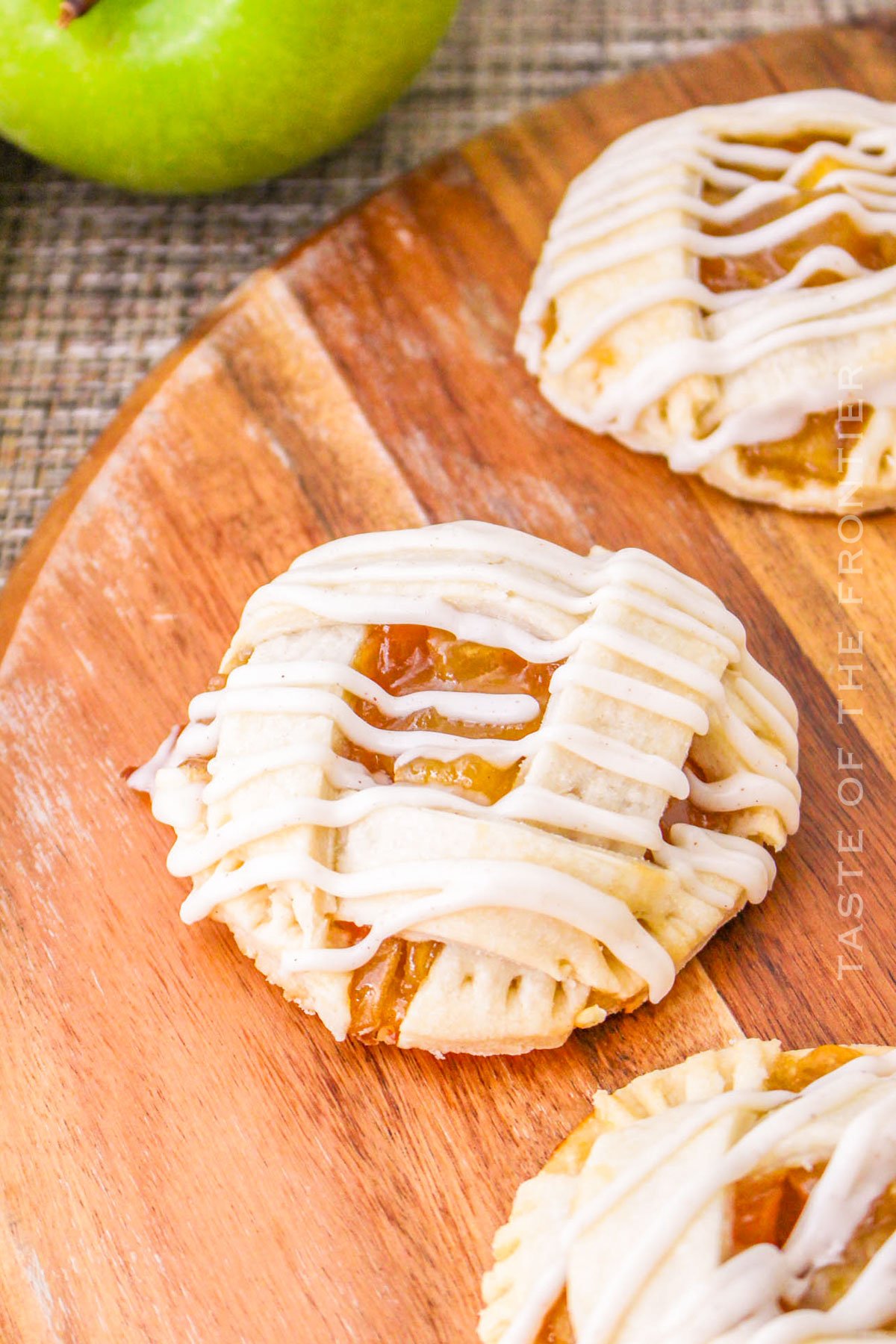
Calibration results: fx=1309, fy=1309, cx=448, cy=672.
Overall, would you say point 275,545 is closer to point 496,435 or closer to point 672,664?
point 496,435

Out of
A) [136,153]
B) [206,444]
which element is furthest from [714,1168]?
[136,153]

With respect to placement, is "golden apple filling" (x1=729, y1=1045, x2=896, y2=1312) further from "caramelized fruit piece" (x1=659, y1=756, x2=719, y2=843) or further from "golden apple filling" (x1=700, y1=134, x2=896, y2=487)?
"golden apple filling" (x1=700, y1=134, x2=896, y2=487)

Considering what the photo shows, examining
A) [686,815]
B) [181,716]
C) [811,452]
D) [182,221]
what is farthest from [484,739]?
[182,221]

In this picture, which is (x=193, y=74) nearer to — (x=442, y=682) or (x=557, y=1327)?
(x=442, y=682)

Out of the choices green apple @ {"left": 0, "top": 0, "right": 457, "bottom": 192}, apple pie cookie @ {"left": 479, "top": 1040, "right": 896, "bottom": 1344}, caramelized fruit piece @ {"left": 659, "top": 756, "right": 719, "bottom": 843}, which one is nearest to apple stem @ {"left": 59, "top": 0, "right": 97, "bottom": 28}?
green apple @ {"left": 0, "top": 0, "right": 457, "bottom": 192}

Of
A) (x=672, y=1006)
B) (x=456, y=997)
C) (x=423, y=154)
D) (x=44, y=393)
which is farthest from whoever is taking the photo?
(x=423, y=154)
